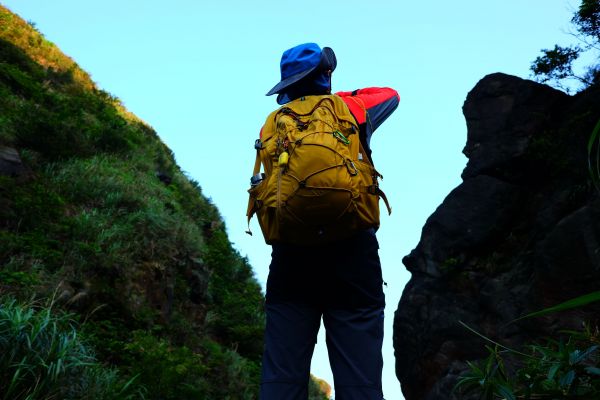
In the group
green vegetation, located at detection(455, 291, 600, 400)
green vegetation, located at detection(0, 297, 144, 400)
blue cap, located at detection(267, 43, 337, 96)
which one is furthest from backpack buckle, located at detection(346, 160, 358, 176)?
green vegetation, located at detection(0, 297, 144, 400)

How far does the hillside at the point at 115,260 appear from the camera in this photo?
5988 mm

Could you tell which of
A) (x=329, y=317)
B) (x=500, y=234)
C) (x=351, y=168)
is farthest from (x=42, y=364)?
(x=500, y=234)

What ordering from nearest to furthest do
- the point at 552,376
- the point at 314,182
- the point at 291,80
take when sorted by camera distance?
the point at 552,376, the point at 314,182, the point at 291,80

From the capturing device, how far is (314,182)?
279 centimetres

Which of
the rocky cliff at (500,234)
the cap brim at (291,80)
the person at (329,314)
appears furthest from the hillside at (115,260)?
the rocky cliff at (500,234)

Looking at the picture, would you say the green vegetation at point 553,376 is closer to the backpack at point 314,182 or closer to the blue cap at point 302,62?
the backpack at point 314,182

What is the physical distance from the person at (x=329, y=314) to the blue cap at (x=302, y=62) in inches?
12.1

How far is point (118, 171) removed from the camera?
35.3 ft

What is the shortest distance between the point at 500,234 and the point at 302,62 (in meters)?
13.6

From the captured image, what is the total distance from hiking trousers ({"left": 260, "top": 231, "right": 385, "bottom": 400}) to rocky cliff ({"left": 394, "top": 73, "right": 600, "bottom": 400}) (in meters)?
10.3

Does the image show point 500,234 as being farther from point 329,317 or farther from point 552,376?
point 552,376

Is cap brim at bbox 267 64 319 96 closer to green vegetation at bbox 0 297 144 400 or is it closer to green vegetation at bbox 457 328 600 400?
green vegetation at bbox 457 328 600 400

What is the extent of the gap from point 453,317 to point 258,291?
491 cm

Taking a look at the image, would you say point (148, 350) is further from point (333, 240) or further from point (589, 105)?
point (589, 105)
